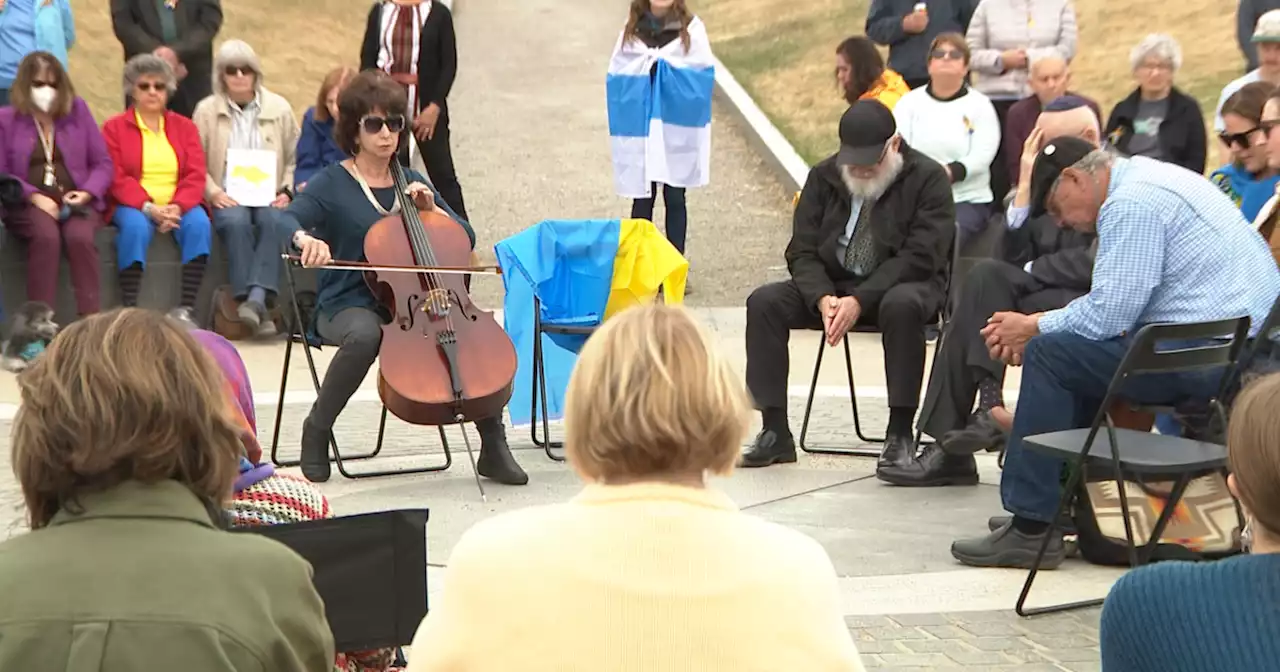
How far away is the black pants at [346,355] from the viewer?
5.76 metres

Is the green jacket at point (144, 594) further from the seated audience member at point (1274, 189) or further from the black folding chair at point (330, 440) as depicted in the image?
the seated audience member at point (1274, 189)

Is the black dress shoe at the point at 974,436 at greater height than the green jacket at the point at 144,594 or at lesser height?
lesser

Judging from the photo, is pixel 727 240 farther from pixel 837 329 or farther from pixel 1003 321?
pixel 1003 321

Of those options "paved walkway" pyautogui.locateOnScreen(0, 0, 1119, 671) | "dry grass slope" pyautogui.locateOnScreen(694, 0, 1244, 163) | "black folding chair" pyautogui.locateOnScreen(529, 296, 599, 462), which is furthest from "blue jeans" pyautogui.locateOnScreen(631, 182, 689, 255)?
"dry grass slope" pyautogui.locateOnScreen(694, 0, 1244, 163)

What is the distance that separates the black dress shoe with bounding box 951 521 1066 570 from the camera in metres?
4.93

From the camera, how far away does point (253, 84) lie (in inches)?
365

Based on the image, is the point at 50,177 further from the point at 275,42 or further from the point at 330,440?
the point at 275,42

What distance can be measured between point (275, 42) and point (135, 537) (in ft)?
56.0

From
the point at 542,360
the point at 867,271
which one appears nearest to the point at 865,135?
the point at 867,271

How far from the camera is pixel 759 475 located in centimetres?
623

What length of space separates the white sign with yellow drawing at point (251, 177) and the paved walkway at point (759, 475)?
835 mm

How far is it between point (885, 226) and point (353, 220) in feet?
6.50

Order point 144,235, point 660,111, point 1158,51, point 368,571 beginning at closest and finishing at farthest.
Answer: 1. point 368,571
2. point 144,235
3. point 1158,51
4. point 660,111

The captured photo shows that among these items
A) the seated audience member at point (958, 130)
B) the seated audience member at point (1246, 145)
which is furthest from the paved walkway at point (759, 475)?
the seated audience member at point (1246, 145)
